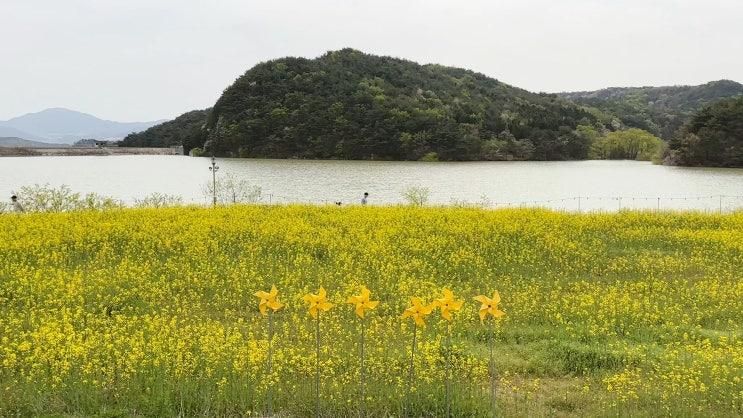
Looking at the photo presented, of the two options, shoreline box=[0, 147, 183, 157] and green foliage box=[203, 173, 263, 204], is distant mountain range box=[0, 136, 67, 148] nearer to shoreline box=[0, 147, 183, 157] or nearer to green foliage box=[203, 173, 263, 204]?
shoreline box=[0, 147, 183, 157]

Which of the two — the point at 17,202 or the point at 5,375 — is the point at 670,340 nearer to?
the point at 5,375

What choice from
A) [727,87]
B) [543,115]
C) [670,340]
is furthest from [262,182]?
[727,87]

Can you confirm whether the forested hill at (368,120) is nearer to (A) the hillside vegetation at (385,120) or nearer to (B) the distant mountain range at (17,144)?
(A) the hillside vegetation at (385,120)

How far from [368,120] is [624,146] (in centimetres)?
4234

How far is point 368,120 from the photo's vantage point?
3098 inches

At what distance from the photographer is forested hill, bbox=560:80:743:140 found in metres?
118

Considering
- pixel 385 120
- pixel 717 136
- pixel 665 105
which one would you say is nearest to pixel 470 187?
pixel 717 136

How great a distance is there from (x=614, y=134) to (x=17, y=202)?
92184 mm

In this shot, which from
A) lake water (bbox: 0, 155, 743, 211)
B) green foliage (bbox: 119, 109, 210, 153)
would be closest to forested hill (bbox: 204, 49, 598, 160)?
green foliage (bbox: 119, 109, 210, 153)

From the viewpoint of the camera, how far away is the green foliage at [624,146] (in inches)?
3647

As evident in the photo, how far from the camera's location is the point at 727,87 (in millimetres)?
177625

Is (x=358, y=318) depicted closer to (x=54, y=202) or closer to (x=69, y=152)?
(x=54, y=202)

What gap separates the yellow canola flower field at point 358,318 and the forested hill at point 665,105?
97.9m

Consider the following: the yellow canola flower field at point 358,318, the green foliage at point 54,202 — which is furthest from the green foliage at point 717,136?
the green foliage at point 54,202
